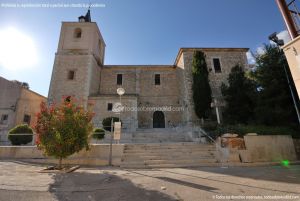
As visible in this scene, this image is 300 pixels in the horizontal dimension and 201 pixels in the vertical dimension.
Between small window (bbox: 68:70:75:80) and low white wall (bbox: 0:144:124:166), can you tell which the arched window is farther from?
low white wall (bbox: 0:144:124:166)

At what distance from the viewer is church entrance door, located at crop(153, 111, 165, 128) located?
18.0 meters

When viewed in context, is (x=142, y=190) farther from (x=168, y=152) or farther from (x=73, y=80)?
(x=73, y=80)

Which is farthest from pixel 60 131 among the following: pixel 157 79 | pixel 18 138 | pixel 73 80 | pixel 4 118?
pixel 4 118

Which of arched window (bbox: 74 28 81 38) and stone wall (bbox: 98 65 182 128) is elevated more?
arched window (bbox: 74 28 81 38)

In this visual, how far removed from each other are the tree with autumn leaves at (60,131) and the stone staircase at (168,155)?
238 cm

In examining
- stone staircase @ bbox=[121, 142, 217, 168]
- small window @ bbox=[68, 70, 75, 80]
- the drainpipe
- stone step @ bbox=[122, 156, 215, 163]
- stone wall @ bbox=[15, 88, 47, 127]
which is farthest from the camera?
stone wall @ bbox=[15, 88, 47, 127]

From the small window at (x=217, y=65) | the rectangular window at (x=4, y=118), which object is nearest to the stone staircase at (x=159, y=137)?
the small window at (x=217, y=65)

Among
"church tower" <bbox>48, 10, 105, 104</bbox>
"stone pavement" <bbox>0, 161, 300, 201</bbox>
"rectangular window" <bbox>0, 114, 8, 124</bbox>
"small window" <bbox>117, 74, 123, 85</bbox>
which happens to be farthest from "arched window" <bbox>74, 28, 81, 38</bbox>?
"stone pavement" <bbox>0, 161, 300, 201</bbox>

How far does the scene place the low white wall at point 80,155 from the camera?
A: 25.6 ft

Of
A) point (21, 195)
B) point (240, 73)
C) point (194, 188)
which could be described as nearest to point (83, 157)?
point (21, 195)

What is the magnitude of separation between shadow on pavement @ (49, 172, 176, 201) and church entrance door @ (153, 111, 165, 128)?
13.4m

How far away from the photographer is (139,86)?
750 inches

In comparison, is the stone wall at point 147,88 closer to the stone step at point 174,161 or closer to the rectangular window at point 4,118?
the stone step at point 174,161

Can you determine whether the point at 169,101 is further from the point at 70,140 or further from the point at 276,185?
the point at 276,185
